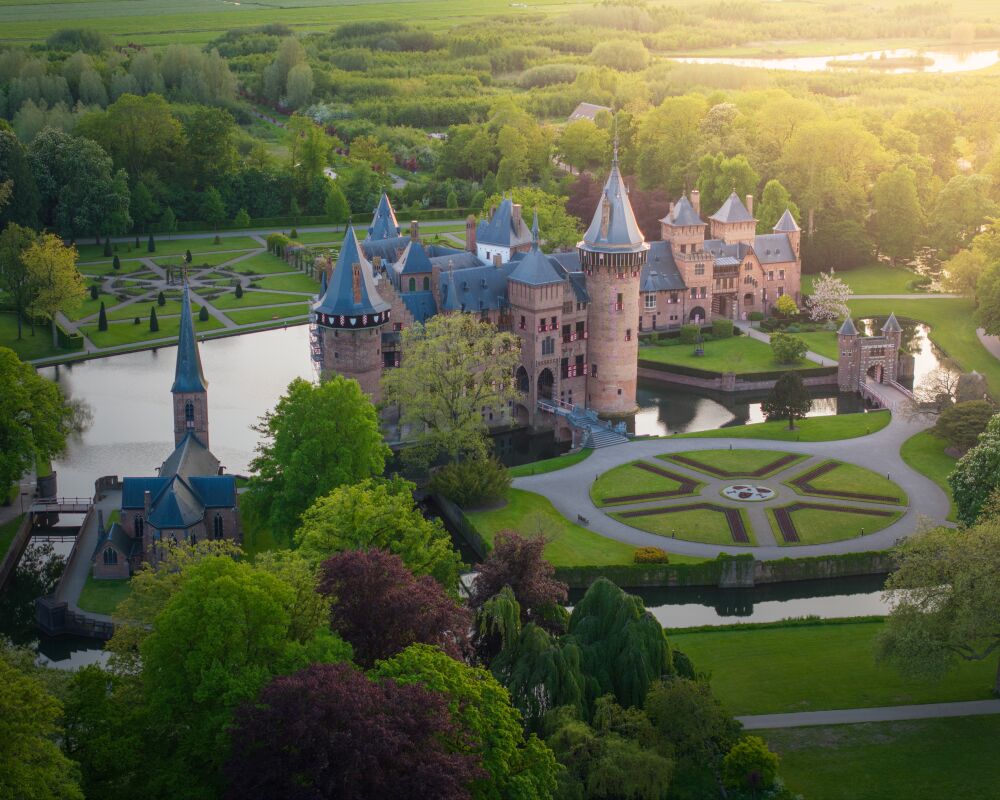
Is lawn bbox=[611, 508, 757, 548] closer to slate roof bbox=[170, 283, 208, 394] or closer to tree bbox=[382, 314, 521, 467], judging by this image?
tree bbox=[382, 314, 521, 467]

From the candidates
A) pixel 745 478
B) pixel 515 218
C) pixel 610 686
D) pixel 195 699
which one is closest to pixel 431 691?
pixel 195 699

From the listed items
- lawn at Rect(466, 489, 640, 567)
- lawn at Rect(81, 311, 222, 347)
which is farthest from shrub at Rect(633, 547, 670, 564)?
lawn at Rect(81, 311, 222, 347)

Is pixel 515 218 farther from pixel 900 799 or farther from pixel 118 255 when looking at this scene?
pixel 900 799

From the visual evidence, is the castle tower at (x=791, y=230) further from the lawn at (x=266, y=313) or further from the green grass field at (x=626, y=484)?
the green grass field at (x=626, y=484)

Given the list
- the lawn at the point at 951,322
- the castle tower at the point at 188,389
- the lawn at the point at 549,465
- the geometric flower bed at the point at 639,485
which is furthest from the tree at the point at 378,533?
the lawn at the point at 951,322

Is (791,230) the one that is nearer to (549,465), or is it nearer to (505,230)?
(505,230)
